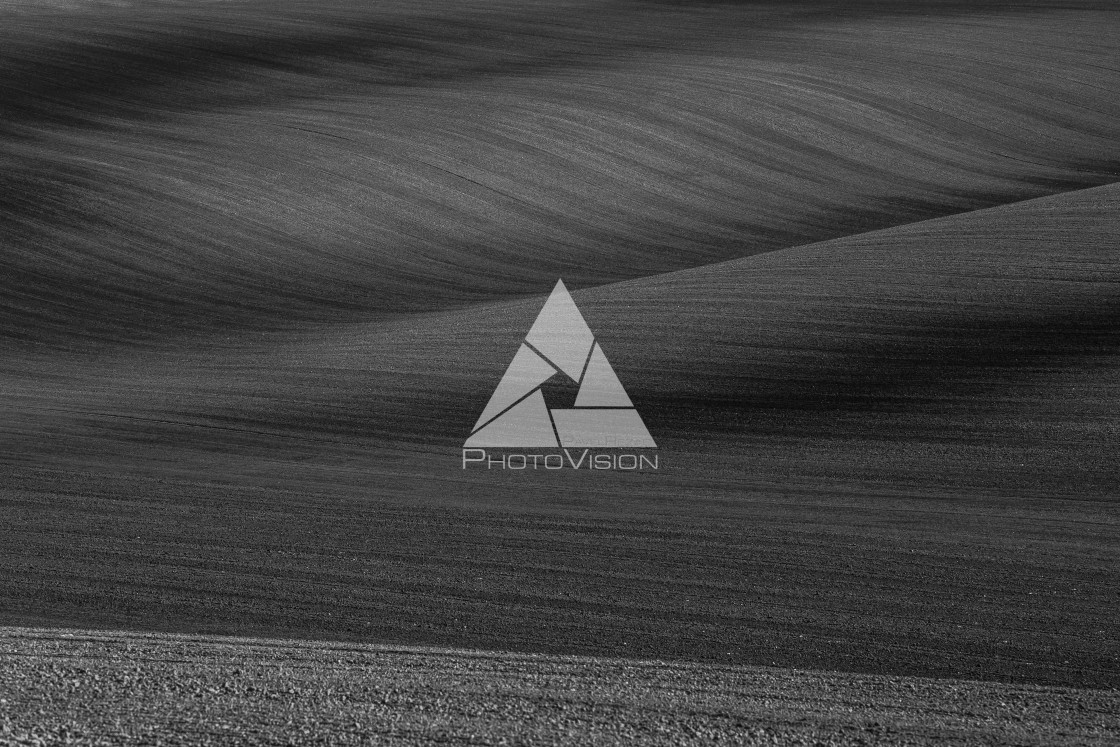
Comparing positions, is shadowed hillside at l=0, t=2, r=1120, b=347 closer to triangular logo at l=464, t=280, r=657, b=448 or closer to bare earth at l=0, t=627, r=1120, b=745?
triangular logo at l=464, t=280, r=657, b=448

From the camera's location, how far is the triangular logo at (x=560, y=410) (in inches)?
433

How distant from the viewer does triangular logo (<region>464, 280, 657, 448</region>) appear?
11000 millimetres

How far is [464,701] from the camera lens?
472cm

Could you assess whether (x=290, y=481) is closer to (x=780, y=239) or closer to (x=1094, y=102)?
(x=780, y=239)

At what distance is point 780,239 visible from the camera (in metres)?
21.0

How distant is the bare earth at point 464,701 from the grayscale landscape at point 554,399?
25 millimetres

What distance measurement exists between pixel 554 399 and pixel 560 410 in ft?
0.60

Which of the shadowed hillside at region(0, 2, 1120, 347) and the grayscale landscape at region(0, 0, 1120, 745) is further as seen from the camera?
the shadowed hillside at region(0, 2, 1120, 347)
